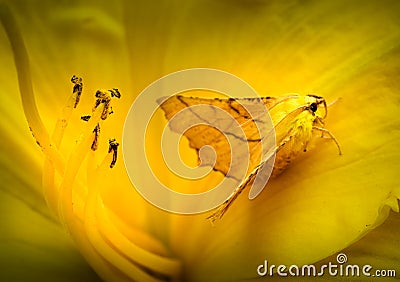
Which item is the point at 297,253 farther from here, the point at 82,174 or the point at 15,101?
the point at 15,101

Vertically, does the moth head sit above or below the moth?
above

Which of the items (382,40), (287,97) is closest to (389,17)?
(382,40)

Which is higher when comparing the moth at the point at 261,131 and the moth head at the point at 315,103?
the moth head at the point at 315,103

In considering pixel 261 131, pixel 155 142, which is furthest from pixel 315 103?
pixel 155 142

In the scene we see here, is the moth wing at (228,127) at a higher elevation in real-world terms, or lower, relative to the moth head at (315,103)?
lower

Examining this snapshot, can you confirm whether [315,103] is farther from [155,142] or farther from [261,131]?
[155,142]
